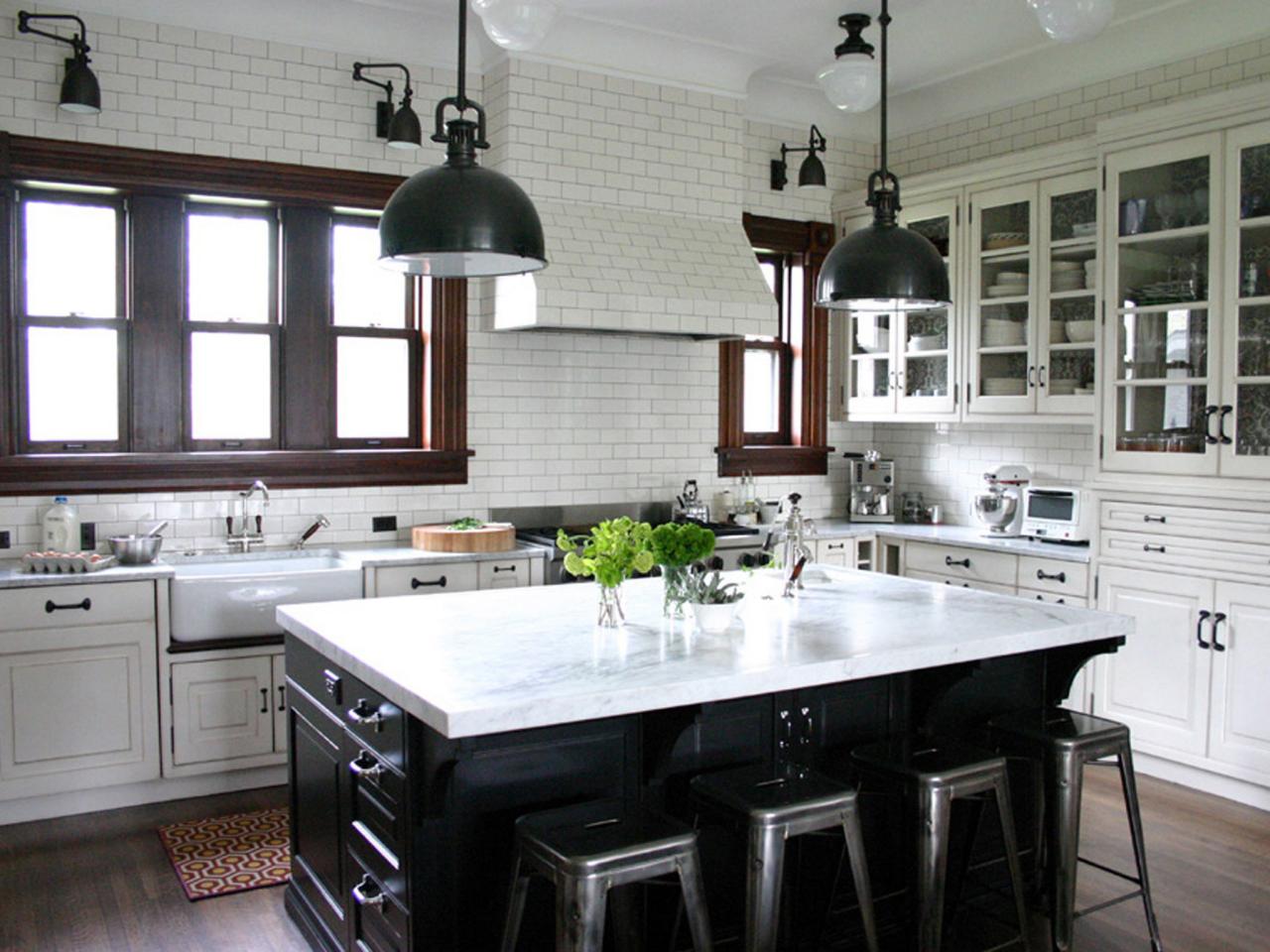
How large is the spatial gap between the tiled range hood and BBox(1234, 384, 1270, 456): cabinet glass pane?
219cm

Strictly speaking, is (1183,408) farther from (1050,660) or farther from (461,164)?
(461,164)

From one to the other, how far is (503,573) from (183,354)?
1779 millimetres

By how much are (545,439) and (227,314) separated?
5.49 feet

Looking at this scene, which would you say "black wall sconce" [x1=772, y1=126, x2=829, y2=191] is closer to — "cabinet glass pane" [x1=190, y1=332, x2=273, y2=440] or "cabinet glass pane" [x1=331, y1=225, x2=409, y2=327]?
"cabinet glass pane" [x1=331, y1=225, x2=409, y2=327]

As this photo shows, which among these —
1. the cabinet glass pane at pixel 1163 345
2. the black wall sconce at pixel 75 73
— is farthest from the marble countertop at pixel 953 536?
the black wall sconce at pixel 75 73

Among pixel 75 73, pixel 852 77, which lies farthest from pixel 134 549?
pixel 852 77

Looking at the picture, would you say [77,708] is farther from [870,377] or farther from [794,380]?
[870,377]

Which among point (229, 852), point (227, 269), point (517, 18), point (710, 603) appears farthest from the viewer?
point (227, 269)

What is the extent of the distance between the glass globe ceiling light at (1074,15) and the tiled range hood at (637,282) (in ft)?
8.38

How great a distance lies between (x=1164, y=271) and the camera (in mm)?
5102

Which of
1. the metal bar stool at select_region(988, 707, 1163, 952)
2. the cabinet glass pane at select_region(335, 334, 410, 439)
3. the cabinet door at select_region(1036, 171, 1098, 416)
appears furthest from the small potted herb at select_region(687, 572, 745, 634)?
the cabinet door at select_region(1036, 171, 1098, 416)

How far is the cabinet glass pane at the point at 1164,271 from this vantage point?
16.3 feet

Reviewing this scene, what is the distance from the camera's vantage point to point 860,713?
3365 millimetres

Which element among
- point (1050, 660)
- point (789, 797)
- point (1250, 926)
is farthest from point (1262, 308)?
point (789, 797)
